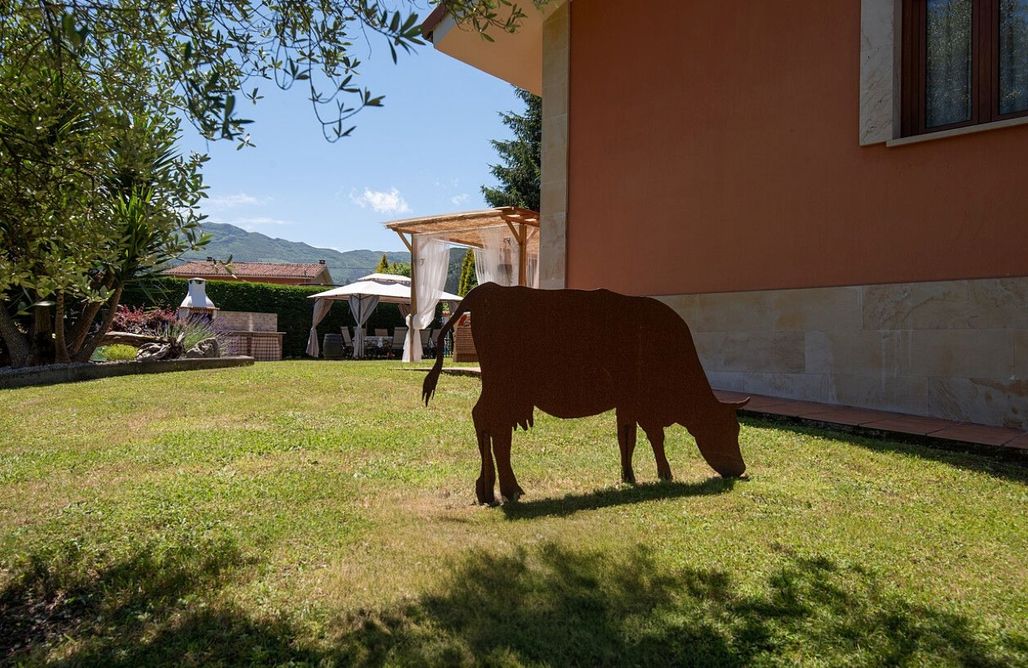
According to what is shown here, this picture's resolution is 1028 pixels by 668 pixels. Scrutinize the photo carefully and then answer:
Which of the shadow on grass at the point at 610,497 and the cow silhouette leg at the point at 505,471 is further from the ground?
the cow silhouette leg at the point at 505,471

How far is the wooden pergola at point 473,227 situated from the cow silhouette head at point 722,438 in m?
7.62

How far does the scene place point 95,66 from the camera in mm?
3211

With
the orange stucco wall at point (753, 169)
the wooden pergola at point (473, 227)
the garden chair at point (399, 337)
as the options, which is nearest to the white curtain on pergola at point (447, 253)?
the wooden pergola at point (473, 227)

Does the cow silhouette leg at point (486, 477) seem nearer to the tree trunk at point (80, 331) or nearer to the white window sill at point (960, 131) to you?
the white window sill at point (960, 131)

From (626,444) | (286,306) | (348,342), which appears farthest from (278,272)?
(626,444)

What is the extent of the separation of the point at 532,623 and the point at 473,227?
11003mm

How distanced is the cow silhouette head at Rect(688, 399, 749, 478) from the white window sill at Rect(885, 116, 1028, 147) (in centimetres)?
412

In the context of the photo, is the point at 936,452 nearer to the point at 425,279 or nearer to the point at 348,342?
the point at 425,279

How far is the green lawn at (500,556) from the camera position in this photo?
2240mm

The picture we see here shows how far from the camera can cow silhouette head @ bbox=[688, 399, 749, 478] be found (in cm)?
421

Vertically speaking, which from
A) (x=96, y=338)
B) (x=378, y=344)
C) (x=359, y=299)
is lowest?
(x=378, y=344)

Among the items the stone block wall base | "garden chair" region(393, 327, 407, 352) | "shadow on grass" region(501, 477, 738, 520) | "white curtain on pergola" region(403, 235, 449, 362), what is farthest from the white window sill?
"garden chair" region(393, 327, 407, 352)

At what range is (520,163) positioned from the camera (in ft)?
78.0

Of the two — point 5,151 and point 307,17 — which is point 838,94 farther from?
point 5,151
